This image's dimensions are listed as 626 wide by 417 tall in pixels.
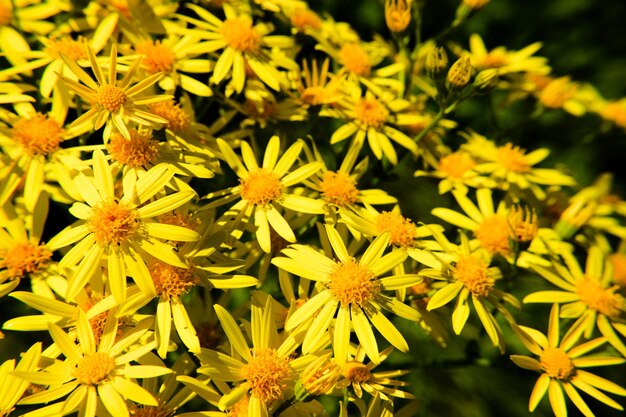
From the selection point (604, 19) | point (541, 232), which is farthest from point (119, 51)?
point (604, 19)

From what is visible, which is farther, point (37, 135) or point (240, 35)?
point (240, 35)

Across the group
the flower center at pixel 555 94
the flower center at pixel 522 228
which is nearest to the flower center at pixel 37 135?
the flower center at pixel 522 228

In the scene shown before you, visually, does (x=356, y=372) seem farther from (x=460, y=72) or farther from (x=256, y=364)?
(x=460, y=72)

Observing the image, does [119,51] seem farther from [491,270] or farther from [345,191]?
[491,270]

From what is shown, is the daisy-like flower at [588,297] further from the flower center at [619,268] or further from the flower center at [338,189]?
the flower center at [338,189]

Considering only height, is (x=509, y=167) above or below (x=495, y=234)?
above

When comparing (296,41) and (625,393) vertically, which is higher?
(296,41)

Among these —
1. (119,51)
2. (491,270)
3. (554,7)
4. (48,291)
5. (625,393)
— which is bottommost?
(625,393)

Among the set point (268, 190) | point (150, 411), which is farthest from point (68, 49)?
point (150, 411)
